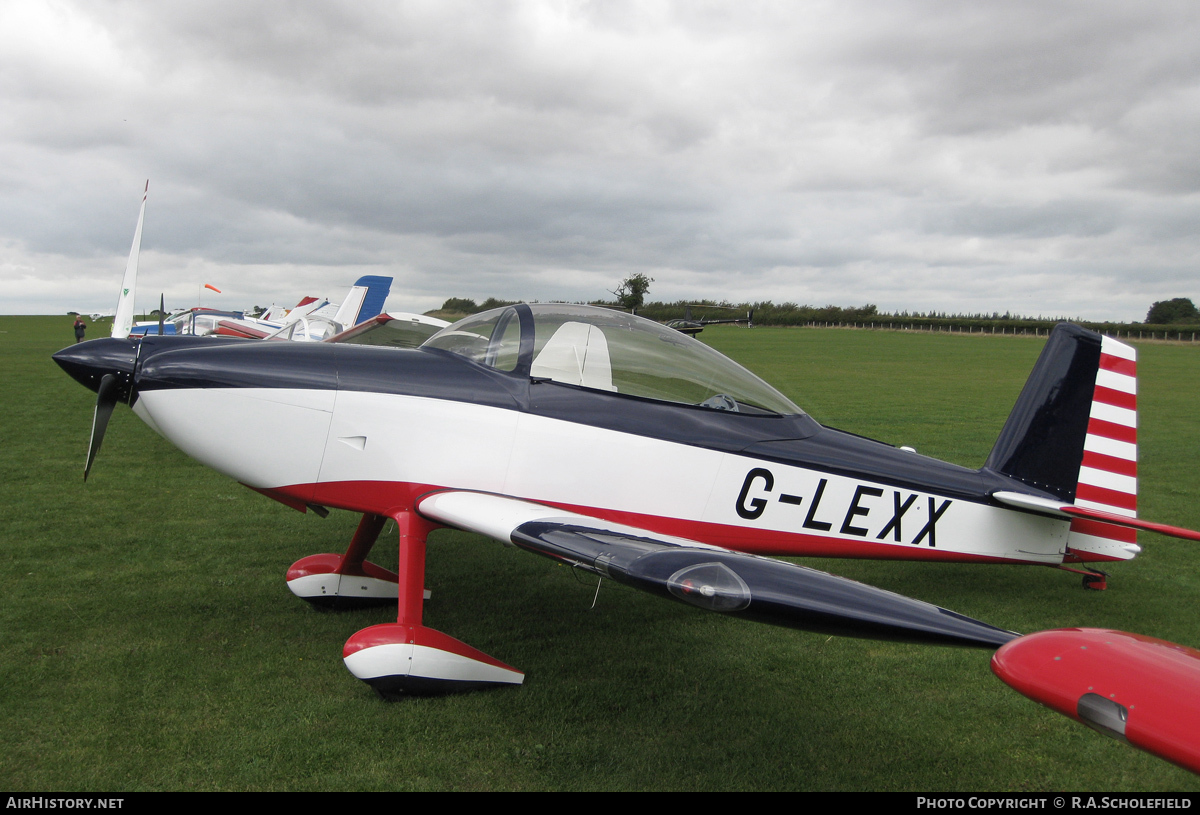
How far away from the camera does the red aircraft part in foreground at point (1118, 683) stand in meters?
1.57

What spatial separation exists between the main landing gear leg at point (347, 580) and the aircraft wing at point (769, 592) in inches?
86.2

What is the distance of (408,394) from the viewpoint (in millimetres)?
3709

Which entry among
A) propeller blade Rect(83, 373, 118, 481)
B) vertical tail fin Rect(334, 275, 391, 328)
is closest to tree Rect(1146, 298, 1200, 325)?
vertical tail fin Rect(334, 275, 391, 328)

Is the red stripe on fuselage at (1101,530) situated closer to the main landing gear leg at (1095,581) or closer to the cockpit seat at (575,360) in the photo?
the main landing gear leg at (1095,581)

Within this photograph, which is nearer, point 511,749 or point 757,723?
point 511,749

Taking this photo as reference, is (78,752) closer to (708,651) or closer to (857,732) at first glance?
(708,651)

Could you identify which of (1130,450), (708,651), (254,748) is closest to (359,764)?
(254,748)

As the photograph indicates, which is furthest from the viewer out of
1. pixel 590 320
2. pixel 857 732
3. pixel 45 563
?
pixel 45 563

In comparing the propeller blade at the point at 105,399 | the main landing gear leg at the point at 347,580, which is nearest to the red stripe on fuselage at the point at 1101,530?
the main landing gear leg at the point at 347,580

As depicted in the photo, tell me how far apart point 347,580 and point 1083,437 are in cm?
496

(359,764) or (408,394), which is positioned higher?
(408,394)

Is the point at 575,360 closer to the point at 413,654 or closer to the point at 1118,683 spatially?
the point at 413,654

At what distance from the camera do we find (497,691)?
12.0ft
